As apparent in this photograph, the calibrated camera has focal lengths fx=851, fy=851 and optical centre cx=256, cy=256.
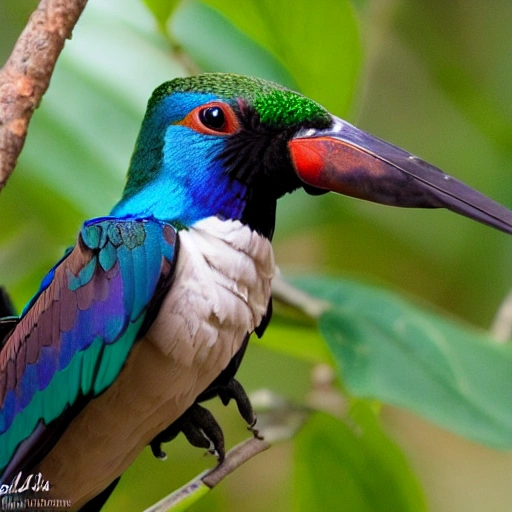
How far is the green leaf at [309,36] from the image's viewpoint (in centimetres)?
94

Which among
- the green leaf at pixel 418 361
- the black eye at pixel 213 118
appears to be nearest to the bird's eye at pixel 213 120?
the black eye at pixel 213 118

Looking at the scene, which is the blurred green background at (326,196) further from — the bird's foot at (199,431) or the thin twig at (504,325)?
the thin twig at (504,325)

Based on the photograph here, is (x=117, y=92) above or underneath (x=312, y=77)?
underneath

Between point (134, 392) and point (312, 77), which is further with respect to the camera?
point (312, 77)

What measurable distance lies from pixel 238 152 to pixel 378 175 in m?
0.13

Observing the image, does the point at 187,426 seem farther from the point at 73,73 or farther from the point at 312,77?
the point at 73,73

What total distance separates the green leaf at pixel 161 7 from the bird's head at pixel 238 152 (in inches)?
11.8

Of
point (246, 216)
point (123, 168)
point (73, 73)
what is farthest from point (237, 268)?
point (73, 73)

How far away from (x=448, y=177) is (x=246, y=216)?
0.17 metres

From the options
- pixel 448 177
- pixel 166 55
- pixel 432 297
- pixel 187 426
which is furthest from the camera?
pixel 432 297

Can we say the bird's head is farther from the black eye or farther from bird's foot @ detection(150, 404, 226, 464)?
bird's foot @ detection(150, 404, 226, 464)

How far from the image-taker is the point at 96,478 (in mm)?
721

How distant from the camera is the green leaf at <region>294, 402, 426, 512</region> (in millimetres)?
1065

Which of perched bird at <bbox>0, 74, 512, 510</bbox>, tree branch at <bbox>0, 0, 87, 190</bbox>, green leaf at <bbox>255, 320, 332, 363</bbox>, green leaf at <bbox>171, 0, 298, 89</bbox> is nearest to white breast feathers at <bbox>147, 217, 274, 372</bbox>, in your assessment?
perched bird at <bbox>0, 74, 512, 510</bbox>
